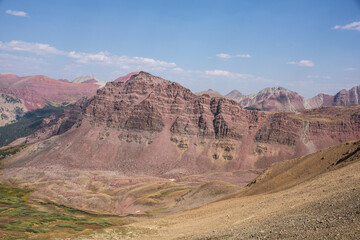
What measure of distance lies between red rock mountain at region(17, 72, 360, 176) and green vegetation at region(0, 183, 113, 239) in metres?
60.0

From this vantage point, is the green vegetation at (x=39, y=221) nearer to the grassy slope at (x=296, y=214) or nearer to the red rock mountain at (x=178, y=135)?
the grassy slope at (x=296, y=214)

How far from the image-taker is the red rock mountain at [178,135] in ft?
507

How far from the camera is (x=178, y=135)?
16712cm

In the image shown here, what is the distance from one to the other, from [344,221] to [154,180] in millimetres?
116117

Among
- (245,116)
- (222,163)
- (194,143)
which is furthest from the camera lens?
(245,116)

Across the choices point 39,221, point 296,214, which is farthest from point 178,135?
point 296,214

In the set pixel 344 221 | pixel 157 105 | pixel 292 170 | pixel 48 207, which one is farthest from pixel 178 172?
pixel 344 221

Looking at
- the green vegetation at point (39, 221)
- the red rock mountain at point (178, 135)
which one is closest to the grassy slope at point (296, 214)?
the green vegetation at point (39, 221)

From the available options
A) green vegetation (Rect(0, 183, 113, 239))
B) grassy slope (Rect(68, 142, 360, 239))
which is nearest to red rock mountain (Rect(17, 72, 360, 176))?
green vegetation (Rect(0, 183, 113, 239))

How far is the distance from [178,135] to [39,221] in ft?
357

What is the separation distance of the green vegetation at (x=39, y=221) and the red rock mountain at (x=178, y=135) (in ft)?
197

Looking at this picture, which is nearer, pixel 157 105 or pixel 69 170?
pixel 69 170

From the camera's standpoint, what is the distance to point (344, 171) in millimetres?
43062

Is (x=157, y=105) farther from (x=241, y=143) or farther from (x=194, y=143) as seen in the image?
(x=241, y=143)
